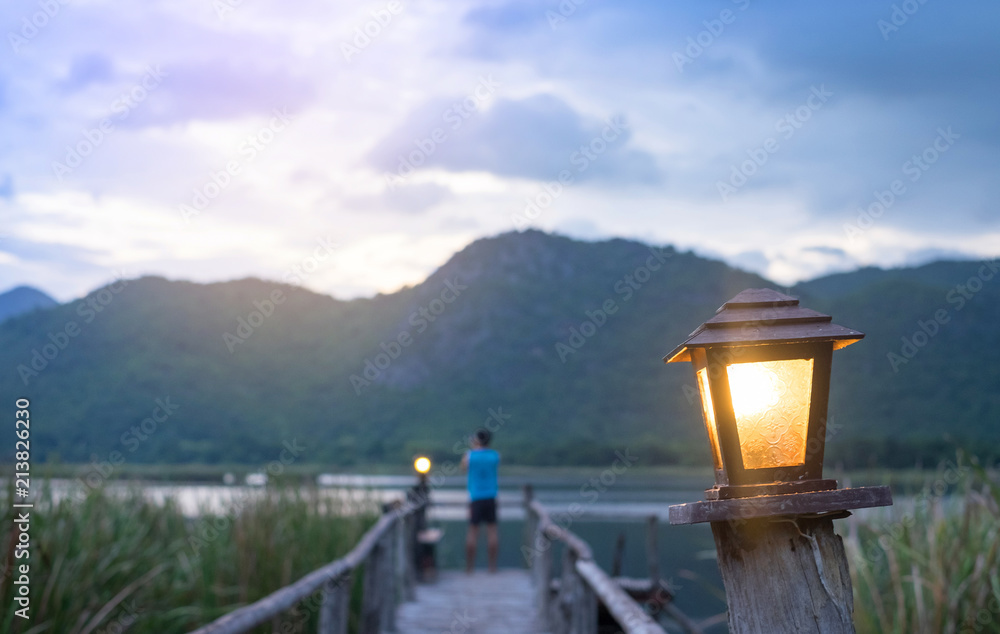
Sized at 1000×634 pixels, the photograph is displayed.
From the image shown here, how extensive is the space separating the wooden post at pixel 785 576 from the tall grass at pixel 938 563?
2.60 meters

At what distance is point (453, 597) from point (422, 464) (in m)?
1.65

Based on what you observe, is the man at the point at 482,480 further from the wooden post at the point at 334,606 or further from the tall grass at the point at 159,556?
the wooden post at the point at 334,606

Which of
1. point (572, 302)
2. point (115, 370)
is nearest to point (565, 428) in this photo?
point (572, 302)

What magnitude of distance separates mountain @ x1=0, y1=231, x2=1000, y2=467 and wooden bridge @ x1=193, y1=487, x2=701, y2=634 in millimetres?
39322

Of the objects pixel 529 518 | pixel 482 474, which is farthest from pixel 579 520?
pixel 482 474

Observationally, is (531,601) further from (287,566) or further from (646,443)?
(646,443)

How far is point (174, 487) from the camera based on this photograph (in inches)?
290

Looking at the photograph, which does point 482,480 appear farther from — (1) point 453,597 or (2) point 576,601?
(2) point 576,601

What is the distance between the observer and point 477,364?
277 ft

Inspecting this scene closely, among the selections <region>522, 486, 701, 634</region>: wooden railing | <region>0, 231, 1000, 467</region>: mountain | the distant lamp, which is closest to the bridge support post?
<region>522, 486, 701, 634</region>: wooden railing

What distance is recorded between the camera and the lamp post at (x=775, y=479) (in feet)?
4.40

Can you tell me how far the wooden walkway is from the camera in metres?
6.69

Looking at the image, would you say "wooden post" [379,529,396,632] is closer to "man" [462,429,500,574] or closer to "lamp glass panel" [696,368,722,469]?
"man" [462,429,500,574]

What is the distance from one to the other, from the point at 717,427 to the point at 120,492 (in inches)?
250
